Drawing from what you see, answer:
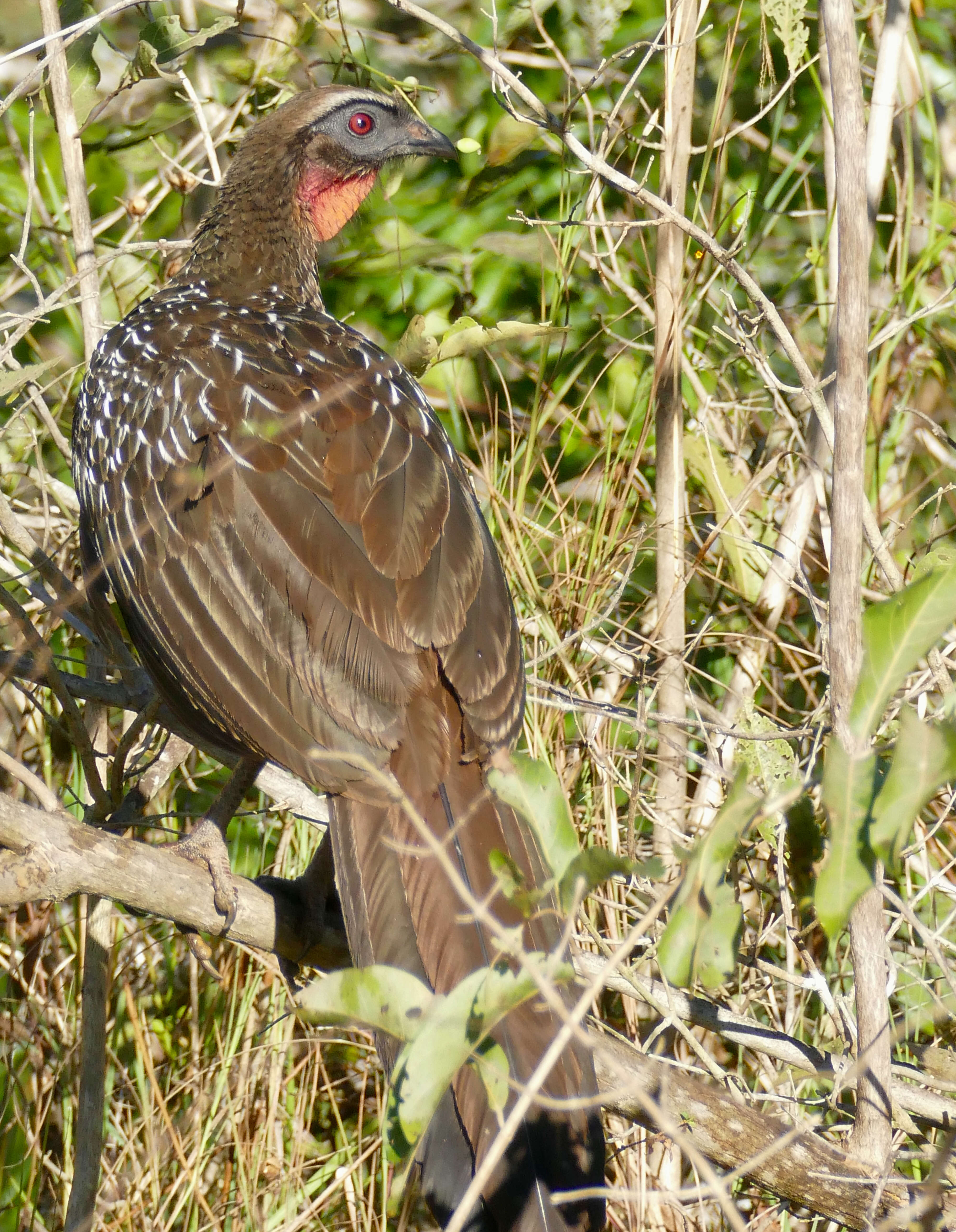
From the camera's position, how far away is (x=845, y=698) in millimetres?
1725

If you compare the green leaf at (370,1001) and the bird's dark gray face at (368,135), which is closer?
the green leaf at (370,1001)

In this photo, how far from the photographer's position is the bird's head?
3.57 metres

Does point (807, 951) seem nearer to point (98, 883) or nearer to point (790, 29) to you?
point (98, 883)

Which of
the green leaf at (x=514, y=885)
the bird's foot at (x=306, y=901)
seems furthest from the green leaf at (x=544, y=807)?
the bird's foot at (x=306, y=901)

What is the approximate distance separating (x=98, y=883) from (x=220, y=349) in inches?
54.3

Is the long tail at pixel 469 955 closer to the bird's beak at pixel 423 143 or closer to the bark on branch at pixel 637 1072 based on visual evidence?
the bark on branch at pixel 637 1072

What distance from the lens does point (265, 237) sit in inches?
141

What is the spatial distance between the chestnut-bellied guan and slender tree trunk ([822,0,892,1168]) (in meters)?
0.44

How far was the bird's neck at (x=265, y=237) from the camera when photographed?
3.54 m

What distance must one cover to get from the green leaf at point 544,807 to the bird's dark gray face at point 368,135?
2.77 m

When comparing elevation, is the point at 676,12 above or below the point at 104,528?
above

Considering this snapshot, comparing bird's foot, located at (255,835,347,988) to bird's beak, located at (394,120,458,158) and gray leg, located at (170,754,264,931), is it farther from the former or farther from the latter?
bird's beak, located at (394,120,458,158)

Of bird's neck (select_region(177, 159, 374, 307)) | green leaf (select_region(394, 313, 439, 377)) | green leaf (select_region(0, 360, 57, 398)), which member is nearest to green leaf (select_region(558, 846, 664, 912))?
green leaf (select_region(0, 360, 57, 398))

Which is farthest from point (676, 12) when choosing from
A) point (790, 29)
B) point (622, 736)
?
point (622, 736)
